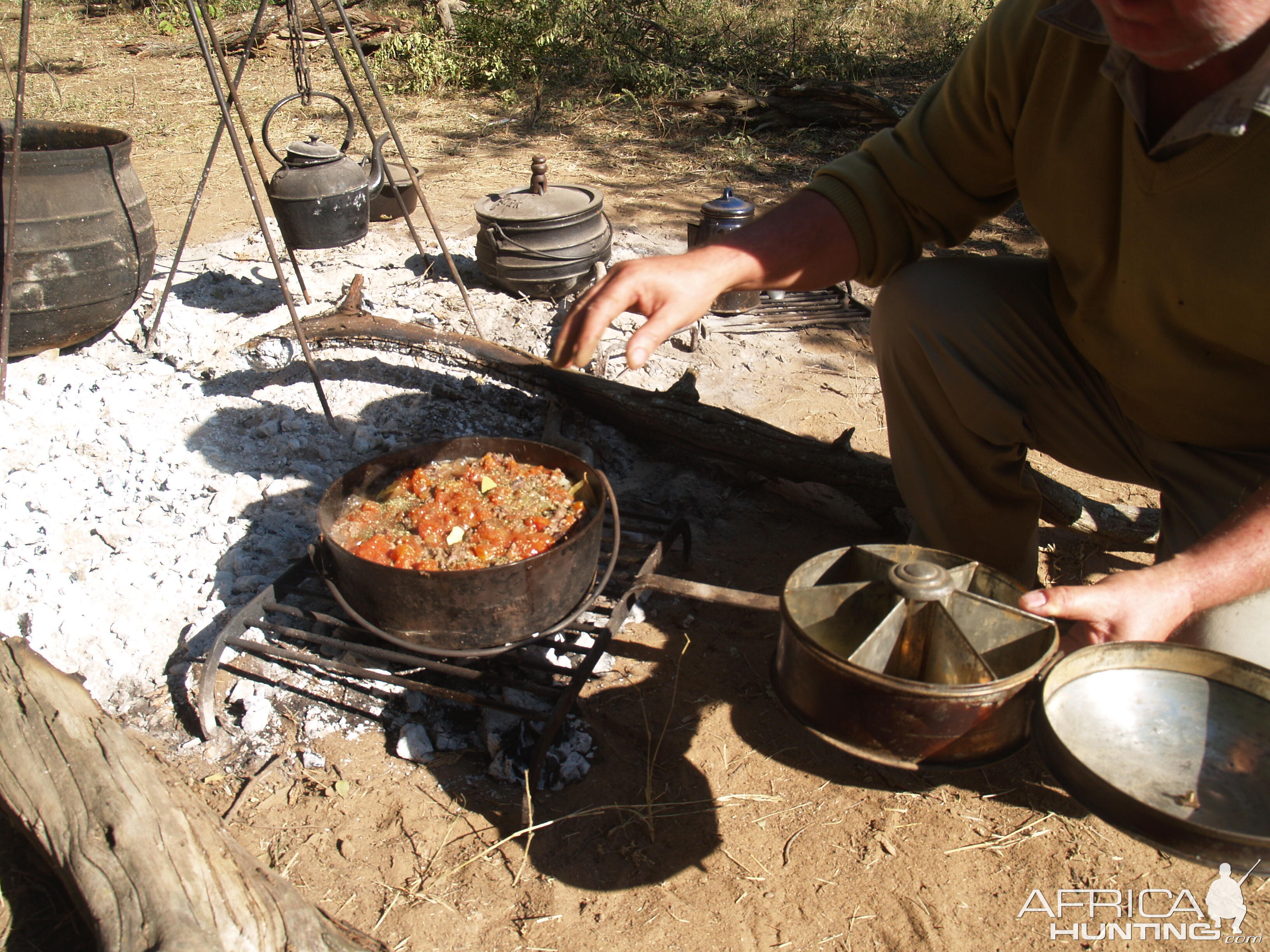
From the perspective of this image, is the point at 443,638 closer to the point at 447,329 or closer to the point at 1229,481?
the point at 1229,481

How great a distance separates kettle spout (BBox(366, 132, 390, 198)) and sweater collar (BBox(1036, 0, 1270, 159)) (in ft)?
11.7

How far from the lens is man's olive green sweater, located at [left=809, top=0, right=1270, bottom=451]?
1996 mm

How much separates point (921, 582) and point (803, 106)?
8.17 m

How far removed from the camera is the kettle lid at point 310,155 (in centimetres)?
460

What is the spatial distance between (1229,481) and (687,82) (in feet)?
29.4

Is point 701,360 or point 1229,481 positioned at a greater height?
point 1229,481

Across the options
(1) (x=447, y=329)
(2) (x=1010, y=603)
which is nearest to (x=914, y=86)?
(1) (x=447, y=329)

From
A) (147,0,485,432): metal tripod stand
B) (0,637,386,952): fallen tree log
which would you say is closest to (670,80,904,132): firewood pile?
(147,0,485,432): metal tripod stand

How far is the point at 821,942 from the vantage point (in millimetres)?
2057

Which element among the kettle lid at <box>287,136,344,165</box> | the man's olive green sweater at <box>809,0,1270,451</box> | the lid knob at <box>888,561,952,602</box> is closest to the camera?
the lid knob at <box>888,561,952,602</box>

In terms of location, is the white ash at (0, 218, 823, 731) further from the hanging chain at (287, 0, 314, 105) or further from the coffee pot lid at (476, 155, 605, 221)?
the hanging chain at (287, 0, 314, 105)

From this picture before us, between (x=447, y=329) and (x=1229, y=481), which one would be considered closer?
(x=1229, y=481)

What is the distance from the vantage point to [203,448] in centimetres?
358

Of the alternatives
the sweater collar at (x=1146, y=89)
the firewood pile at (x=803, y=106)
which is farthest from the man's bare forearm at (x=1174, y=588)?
the firewood pile at (x=803, y=106)
